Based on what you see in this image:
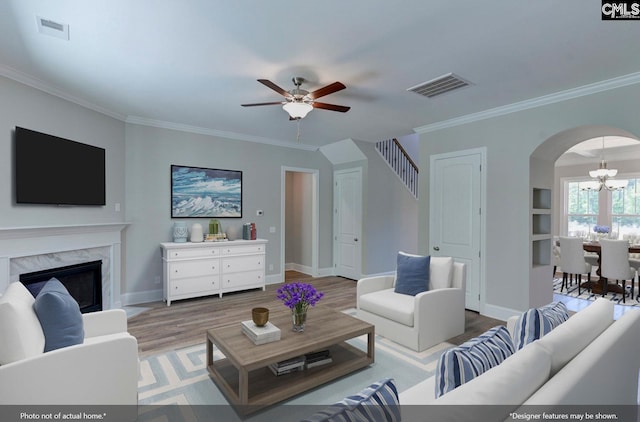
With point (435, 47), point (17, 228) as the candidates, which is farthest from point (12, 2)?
point (435, 47)

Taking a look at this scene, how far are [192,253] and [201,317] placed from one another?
1049 mm

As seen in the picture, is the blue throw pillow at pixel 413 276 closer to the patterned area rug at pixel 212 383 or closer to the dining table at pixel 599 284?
the patterned area rug at pixel 212 383

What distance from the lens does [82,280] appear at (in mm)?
3973

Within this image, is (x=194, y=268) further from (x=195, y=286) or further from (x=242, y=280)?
(x=242, y=280)

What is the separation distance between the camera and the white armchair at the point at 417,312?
3064 mm

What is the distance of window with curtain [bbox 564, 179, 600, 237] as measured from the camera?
284 inches

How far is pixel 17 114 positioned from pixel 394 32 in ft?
11.9

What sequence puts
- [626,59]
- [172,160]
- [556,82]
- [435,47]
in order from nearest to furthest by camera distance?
[435,47] → [626,59] → [556,82] → [172,160]

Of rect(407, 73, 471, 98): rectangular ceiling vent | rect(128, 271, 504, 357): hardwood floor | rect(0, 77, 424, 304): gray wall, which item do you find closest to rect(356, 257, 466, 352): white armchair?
rect(128, 271, 504, 357): hardwood floor

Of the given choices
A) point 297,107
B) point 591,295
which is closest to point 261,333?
point 297,107

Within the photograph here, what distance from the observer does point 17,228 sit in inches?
119

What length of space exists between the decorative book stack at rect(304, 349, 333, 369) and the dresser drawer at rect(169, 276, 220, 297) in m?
2.75

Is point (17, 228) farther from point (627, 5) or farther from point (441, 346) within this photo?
point (627, 5)

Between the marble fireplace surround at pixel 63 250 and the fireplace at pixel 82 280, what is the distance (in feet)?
0.18
